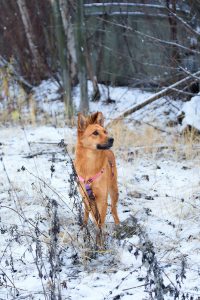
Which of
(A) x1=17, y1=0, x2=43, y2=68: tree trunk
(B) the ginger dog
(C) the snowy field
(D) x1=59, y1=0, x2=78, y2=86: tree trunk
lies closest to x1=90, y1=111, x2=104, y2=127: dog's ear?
(B) the ginger dog

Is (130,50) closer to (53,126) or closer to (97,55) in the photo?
(97,55)

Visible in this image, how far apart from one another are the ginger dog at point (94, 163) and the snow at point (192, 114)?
3.69 meters

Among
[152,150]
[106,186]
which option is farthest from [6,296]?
[152,150]

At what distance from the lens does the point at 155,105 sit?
9.71m

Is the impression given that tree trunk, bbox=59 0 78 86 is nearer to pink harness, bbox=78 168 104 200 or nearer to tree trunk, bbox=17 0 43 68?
tree trunk, bbox=17 0 43 68

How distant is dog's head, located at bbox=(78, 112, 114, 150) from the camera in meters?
4.09

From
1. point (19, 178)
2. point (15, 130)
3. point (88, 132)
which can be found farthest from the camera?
point (15, 130)

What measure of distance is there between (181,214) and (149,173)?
64.0 inches

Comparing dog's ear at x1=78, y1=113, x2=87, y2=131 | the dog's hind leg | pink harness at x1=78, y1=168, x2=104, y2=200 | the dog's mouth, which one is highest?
dog's ear at x1=78, y1=113, x2=87, y2=131

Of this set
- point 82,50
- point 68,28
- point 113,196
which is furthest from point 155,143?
point 68,28

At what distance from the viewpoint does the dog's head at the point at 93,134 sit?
4094mm

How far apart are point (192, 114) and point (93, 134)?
13.2 feet

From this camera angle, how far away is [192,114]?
779 cm

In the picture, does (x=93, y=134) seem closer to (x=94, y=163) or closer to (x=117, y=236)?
(x=94, y=163)
